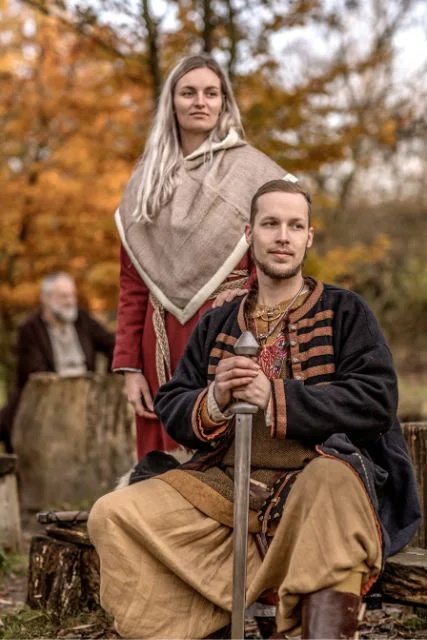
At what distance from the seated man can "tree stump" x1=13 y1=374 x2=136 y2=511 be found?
3.39m

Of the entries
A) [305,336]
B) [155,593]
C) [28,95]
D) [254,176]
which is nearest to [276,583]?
[155,593]

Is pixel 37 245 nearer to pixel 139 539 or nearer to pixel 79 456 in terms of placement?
pixel 79 456

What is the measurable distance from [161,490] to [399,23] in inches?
403

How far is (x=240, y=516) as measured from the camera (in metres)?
2.50

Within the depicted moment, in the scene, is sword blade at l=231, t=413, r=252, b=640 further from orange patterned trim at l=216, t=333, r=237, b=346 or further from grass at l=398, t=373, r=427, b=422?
grass at l=398, t=373, r=427, b=422

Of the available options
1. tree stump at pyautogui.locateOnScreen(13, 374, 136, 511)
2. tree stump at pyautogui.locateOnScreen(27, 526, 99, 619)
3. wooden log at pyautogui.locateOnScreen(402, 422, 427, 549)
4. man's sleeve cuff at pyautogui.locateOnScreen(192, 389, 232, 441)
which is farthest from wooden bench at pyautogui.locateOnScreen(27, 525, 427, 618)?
tree stump at pyautogui.locateOnScreen(13, 374, 136, 511)

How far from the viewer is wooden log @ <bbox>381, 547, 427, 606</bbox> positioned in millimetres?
2723

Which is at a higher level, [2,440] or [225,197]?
[225,197]

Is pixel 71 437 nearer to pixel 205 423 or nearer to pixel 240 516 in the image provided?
pixel 205 423

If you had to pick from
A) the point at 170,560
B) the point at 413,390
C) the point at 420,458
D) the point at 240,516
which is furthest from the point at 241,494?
the point at 413,390

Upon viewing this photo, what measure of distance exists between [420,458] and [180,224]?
131cm

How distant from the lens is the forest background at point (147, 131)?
250 inches

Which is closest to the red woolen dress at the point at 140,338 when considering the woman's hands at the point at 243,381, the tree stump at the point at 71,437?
the woman's hands at the point at 243,381

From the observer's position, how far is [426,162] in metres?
15.4
